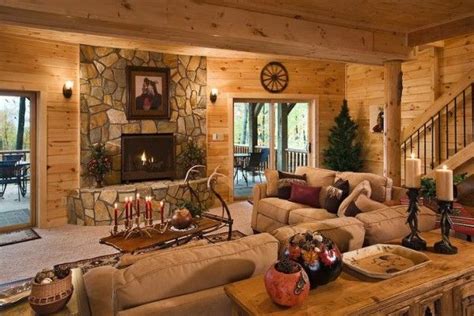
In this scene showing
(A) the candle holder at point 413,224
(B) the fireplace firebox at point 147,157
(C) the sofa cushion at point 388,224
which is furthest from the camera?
(B) the fireplace firebox at point 147,157

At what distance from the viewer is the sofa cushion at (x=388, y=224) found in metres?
2.10

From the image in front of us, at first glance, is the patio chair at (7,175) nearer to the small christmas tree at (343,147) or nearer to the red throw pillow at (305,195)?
the red throw pillow at (305,195)

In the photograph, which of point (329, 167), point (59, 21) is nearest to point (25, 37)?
point (59, 21)

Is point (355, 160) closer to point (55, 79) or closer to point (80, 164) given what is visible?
point (80, 164)

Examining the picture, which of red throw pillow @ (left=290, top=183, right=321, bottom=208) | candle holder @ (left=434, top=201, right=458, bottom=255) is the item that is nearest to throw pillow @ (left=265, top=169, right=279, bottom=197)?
red throw pillow @ (left=290, top=183, right=321, bottom=208)

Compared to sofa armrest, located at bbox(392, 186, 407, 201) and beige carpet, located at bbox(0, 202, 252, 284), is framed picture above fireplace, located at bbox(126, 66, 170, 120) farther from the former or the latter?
sofa armrest, located at bbox(392, 186, 407, 201)

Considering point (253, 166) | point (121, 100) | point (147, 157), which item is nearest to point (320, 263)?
point (147, 157)

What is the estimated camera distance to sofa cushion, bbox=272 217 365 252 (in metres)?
1.96

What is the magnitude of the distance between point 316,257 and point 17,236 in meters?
4.85

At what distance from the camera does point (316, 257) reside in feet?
4.69

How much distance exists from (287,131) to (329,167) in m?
1.18

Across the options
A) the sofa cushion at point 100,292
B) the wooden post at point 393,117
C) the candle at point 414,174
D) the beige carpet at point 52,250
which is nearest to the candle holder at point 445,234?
the candle at point 414,174

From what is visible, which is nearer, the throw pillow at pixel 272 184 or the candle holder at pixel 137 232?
the candle holder at pixel 137 232

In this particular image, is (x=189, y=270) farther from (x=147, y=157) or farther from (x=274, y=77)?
(x=274, y=77)
